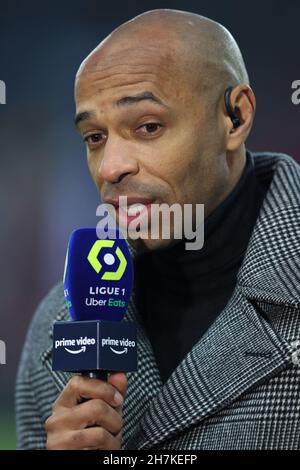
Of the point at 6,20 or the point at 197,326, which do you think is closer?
the point at 197,326

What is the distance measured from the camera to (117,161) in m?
1.38

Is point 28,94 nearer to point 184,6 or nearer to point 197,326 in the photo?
point 184,6

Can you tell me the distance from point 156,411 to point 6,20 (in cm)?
230

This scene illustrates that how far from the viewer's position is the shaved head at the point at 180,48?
1.43 meters

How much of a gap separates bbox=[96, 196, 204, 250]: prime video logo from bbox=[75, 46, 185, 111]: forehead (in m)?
0.19

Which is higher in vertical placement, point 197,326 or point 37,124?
point 37,124

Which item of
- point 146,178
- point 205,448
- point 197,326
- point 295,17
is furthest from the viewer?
point 295,17

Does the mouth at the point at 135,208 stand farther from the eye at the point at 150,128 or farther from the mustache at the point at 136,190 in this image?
the eye at the point at 150,128

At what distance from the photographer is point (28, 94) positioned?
342cm

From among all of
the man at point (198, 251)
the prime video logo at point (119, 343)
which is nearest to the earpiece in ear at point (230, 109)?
the man at point (198, 251)

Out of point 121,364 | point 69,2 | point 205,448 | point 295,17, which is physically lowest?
point 205,448
